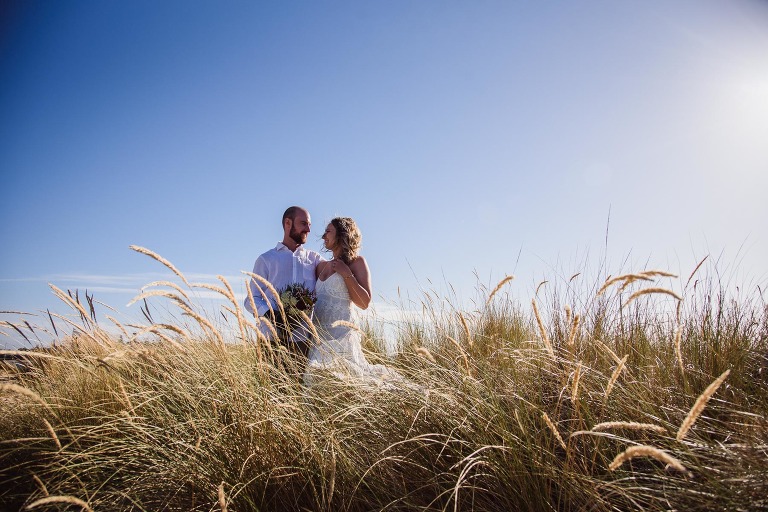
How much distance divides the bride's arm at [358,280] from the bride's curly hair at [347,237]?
9 cm

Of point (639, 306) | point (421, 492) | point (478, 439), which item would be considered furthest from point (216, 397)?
point (639, 306)

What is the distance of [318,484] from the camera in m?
1.83

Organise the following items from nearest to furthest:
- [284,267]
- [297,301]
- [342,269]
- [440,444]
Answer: [440,444] → [297,301] → [342,269] → [284,267]

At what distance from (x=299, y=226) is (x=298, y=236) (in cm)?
13

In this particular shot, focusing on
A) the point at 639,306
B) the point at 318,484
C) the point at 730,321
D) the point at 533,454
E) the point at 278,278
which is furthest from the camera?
the point at 278,278

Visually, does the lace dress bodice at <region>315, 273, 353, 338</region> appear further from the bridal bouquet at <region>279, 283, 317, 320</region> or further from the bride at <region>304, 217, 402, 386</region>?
the bridal bouquet at <region>279, 283, 317, 320</region>

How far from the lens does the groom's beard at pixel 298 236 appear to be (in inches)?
221

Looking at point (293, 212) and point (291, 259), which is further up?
point (293, 212)

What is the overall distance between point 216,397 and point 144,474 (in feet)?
1.31

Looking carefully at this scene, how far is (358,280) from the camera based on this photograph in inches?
190

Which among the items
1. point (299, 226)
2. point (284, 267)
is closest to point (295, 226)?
point (299, 226)

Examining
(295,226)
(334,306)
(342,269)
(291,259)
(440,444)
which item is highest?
(295,226)

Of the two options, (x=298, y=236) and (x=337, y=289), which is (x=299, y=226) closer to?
(x=298, y=236)

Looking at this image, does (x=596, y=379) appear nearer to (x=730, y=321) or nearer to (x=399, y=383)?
(x=399, y=383)
